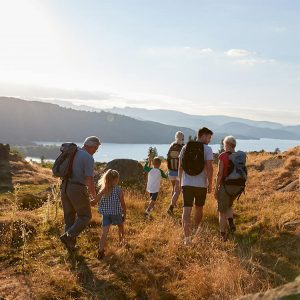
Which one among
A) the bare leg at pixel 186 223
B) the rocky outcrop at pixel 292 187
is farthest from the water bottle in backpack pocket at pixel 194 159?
the rocky outcrop at pixel 292 187

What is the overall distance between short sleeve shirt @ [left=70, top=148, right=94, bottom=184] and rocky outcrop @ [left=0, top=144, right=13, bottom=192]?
12970 mm

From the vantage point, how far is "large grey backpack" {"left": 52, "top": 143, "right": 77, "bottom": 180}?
735cm

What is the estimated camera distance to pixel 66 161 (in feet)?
24.3

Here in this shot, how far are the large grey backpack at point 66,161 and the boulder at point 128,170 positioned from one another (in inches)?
398

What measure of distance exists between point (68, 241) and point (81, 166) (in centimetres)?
151

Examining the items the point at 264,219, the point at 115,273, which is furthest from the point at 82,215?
the point at 264,219

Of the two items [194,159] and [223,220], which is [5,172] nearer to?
[223,220]

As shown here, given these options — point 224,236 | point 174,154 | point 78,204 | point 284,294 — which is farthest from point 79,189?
point 284,294

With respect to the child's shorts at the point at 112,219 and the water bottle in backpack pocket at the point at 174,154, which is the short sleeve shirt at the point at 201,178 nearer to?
the child's shorts at the point at 112,219

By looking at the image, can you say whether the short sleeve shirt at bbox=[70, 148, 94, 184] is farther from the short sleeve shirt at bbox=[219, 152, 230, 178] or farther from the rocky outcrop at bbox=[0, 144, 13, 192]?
the rocky outcrop at bbox=[0, 144, 13, 192]

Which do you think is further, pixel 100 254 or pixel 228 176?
pixel 228 176

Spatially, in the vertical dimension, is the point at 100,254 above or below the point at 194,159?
below

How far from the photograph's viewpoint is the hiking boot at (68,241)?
746 cm

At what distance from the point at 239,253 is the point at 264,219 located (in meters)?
2.61
